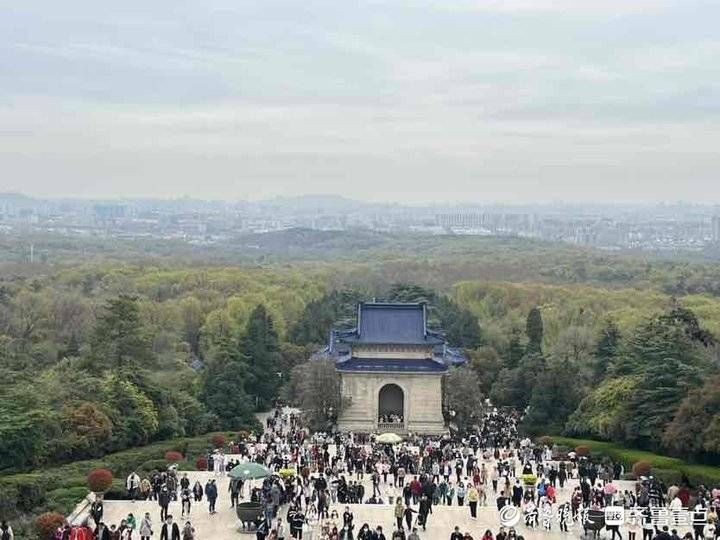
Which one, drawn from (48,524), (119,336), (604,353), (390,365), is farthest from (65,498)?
(604,353)

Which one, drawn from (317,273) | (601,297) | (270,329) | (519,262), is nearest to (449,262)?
(519,262)

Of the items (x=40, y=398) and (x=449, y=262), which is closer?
(x=40, y=398)

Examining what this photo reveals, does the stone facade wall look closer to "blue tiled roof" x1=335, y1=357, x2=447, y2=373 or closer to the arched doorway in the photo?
"blue tiled roof" x1=335, y1=357, x2=447, y2=373

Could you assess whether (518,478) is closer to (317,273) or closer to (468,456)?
(468,456)

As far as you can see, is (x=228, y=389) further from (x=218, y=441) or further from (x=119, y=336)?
(x=218, y=441)

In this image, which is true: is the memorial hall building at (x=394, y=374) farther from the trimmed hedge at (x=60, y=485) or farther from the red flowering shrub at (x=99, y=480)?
the red flowering shrub at (x=99, y=480)

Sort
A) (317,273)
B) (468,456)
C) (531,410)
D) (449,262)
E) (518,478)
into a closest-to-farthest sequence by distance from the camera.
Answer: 1. (518,478)
2. (468,456)
3. (531,410)
4. (317,273)
5. (449,262)

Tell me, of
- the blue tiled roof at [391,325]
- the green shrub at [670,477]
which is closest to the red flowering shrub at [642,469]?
the green shrub at [670,477]
